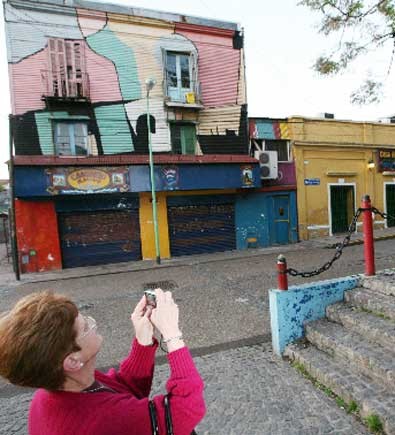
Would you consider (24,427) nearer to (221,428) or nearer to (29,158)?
(221,428)

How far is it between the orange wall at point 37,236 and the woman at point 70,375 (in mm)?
11961

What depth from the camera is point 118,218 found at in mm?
12984

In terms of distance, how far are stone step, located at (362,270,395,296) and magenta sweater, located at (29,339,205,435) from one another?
3.68 meters

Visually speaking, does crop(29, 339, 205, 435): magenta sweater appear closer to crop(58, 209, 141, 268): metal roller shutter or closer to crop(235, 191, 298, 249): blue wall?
crop(58, 209, 141, 268): metal roller shutter

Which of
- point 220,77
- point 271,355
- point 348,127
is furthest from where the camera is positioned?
point 348,127

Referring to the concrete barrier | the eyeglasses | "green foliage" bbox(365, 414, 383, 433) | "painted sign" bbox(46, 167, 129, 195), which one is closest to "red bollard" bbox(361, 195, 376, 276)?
the concrete barrier

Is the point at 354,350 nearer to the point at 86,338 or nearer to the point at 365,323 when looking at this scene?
the point at 365,323

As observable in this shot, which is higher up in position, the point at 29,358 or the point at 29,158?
the point at 29,158

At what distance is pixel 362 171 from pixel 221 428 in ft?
56.3

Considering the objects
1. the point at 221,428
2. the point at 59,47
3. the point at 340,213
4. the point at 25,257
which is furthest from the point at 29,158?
the point at 340,213

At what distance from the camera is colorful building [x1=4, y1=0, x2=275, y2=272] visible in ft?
38.6

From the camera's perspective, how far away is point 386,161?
17219 millimetres

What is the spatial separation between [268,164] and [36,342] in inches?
557

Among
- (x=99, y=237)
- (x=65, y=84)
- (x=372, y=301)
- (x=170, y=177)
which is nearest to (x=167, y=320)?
(x=372, y=301)
